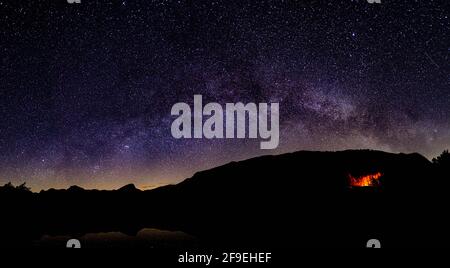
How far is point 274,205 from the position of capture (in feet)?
107

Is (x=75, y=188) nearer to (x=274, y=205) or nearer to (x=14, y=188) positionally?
(x=14, y=188)

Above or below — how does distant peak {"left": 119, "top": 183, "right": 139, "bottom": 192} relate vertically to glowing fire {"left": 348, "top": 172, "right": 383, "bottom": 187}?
below

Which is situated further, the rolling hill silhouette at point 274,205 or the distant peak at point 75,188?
the distant peak at point 75,188

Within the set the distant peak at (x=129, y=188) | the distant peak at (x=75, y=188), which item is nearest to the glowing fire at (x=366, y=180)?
the distant peak at (x=129, y=188)

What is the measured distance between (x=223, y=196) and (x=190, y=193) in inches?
338

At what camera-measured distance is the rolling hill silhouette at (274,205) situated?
20078 millimetres

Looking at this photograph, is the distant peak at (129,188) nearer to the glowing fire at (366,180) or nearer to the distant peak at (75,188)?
the distant peak at (75,188)

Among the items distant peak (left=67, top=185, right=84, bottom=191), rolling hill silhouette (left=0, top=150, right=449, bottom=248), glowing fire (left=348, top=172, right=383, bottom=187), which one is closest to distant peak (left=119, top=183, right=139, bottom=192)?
rolling hill silhouette (left=0, top=150, right=449, bottom=248)

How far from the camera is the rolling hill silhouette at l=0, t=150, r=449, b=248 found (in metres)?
20.1

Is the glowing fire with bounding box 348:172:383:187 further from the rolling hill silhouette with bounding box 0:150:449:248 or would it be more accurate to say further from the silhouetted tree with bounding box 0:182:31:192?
the silhouetted tree with bounding box 0:182:31:192

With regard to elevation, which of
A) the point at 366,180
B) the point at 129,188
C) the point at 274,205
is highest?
the point at 366,180

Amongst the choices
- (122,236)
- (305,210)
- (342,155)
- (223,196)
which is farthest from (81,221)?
(342,155)

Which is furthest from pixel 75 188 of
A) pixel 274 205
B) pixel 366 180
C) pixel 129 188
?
pixel 366 180
